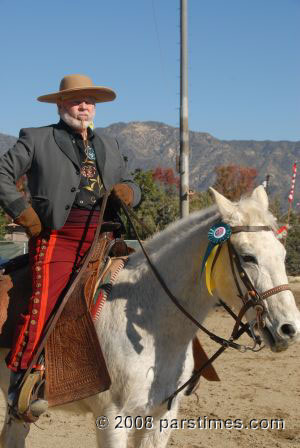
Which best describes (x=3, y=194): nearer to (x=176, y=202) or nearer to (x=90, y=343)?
(x=90, y=343)

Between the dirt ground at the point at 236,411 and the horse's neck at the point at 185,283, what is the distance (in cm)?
107

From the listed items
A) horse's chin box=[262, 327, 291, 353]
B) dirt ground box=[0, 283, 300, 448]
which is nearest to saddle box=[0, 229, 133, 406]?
horse's chin box=[262, 327, 291, 353]

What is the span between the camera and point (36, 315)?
3.55 meters

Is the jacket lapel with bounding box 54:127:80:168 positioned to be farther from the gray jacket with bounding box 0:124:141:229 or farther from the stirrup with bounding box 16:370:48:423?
the stirrup with bounding box 16:370:48:423

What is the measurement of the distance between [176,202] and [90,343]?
1689cm

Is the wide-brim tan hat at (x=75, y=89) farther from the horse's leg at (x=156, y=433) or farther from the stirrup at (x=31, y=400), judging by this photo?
the horse's leg at (x=156, y=433)

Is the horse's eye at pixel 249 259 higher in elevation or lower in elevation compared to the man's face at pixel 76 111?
lower

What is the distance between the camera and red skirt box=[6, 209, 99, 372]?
3.55 metres

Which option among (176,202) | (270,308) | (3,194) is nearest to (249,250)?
(270,308)

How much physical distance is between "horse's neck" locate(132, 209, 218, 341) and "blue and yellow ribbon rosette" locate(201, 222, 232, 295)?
150mm

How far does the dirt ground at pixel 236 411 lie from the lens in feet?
17.4

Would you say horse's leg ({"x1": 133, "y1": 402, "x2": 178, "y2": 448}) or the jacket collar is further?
the jacket collar

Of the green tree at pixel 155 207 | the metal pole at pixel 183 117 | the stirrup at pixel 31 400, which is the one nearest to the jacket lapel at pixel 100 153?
the stirrup at pixel 31 400

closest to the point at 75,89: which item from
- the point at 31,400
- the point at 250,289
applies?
the point at 250,289
